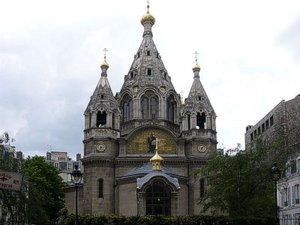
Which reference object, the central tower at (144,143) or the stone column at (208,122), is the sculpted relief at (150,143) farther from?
the stone column at (208,122)

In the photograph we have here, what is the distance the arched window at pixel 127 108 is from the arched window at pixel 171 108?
445cm

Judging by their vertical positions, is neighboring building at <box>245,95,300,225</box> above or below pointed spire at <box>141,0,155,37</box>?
below

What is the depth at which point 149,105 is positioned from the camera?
Result: 71875mm

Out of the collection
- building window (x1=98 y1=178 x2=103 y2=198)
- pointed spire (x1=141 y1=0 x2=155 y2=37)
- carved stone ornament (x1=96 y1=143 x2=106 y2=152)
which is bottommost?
building window (x1=98 y1=178 x2=103 y2=198)

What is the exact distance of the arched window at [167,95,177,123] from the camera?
73.0 meters

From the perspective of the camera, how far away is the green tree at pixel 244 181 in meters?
41.9

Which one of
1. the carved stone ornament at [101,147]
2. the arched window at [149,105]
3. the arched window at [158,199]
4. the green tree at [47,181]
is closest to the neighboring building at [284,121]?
the arched window at [158,199]

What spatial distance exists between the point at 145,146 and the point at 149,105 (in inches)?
242

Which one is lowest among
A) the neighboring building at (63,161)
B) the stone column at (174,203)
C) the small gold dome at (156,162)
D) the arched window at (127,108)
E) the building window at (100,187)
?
the stone column at (174,203)

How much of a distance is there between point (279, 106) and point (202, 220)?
26863mm

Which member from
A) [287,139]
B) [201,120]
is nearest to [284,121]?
[201,120]

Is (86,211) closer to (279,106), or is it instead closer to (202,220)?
(202,220)

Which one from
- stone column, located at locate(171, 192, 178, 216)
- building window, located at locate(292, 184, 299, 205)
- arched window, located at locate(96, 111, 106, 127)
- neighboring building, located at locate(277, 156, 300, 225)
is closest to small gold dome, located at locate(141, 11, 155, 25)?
arched window, located at locate(96, 111, 106, 127)

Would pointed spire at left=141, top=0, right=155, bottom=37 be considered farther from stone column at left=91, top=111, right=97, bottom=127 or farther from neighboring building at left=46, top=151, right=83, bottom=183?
neighboring building at left=46, top=151, right=83, bottom=183
